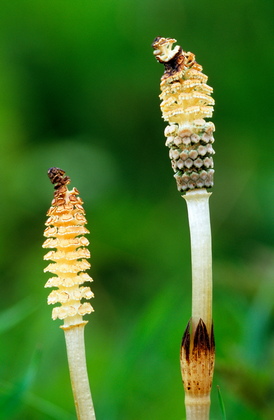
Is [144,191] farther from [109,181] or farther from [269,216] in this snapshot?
[269,216]

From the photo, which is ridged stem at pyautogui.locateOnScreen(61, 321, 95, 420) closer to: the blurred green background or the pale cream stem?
the pale cream stem

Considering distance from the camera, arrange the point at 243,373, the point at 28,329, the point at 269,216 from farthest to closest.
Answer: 1. the point at 269,216
2. the point at 28,329
3. the point at 243,373

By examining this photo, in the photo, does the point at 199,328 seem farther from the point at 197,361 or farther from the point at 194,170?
the point at 194,170

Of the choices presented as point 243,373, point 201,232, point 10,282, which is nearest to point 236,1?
point 10,282

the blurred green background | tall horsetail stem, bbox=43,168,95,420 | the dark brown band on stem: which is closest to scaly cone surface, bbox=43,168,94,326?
tall horsetail stem, bbox=43,168,95,420

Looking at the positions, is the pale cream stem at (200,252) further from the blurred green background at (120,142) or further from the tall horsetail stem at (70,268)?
the blurred green background at (120,142)

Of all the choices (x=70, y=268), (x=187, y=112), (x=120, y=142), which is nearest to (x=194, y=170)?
(x=187, y=112)
